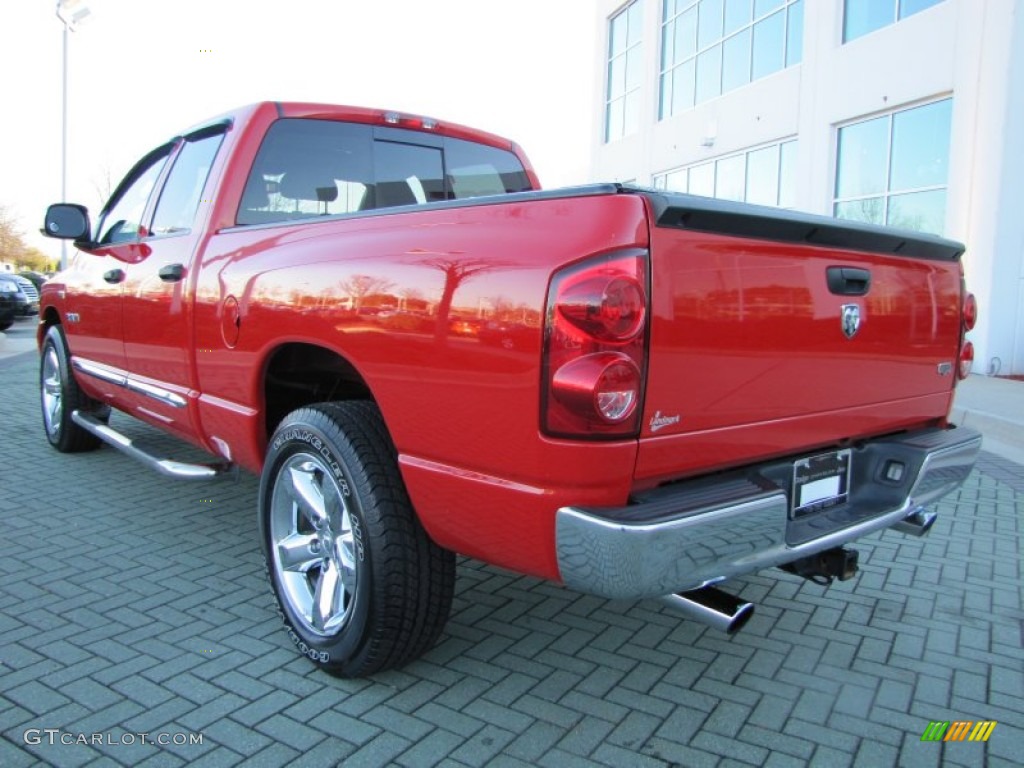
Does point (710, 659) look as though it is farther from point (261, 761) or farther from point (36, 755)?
point (36, 755)

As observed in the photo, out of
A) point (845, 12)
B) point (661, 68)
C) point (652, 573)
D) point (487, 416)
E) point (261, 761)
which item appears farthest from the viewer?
point (661, 68)

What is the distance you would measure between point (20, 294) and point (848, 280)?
63.1ft

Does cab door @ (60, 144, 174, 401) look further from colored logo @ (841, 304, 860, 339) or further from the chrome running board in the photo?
colored logo @ (841, 304, 860, 339)

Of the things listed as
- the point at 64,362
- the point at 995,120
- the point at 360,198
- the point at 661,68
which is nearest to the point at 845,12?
the point at 995,120

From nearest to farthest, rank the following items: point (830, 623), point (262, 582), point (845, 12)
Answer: point (830, 623) < point (262, 582) < point (845, 12)

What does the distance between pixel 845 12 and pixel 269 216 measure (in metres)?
12.2

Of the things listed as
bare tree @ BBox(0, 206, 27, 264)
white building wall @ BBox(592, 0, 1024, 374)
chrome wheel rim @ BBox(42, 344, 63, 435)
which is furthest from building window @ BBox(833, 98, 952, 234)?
bare tree @ BBox(0, 206, 27, 264)

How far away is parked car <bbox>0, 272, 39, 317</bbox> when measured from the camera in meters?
16.5

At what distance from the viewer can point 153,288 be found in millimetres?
3830

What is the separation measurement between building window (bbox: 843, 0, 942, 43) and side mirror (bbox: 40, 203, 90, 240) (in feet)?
36.2

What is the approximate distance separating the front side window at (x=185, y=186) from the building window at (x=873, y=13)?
35.1 ft

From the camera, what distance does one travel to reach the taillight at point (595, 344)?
1938 millimetres

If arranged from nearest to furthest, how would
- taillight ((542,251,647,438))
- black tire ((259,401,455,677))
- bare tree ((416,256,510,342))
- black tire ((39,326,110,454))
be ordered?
1. taillight ((542,251,647,438))
2. bare tree ((416,256,510,342))
3. black tire ((259,401,455,677))
4. black tire ((39,326,110,454))

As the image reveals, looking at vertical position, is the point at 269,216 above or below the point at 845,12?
below
